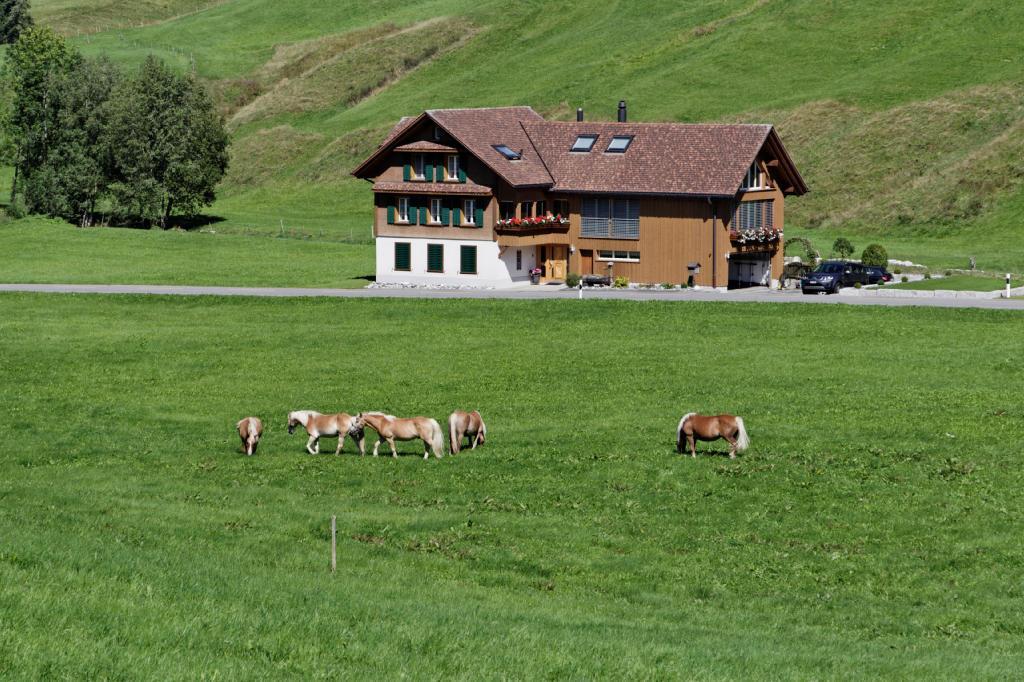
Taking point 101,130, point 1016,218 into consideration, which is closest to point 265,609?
point 1016,218

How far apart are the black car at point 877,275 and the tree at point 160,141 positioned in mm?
65018

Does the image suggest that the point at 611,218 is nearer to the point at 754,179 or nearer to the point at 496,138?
the point at 754,179

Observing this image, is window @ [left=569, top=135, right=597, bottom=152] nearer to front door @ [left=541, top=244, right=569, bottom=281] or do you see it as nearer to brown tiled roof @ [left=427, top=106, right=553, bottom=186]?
brown tiled roof @ [left=427, top=106, right=553, bottom=186]

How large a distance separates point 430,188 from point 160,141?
1806 inches

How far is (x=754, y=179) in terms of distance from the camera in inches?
3521

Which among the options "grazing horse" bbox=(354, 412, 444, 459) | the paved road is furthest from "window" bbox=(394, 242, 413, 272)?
"grazing horse" bbox=(354, 412, 444, 459)

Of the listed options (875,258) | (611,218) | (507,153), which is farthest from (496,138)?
(875,258)

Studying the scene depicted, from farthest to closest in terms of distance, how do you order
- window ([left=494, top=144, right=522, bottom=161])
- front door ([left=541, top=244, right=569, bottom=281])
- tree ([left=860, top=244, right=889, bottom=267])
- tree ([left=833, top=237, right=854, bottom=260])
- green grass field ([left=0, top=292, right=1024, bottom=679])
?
tree ([left=833, top=237, right=854, bottom=260])
tree ([left=860, top=244, right=889, bottom=267])
front door ([left=541, top=244, right=569, bottom=281])
window ([left=494, top=144, right=522, bottom=161])
green grass field ([left=0, top=292, right=1024, bottom=679])

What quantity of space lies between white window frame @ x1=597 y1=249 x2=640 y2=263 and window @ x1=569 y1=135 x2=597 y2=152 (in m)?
7.18

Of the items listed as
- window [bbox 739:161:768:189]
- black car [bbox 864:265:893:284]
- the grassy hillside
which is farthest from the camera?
the grassy hillside

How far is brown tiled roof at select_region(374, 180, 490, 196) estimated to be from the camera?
88625mm

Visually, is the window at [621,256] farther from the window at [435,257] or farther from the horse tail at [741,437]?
the horse tail at [741,437]

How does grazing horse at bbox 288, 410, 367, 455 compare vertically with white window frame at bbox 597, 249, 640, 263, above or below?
below

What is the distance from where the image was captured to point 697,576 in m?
26.8
